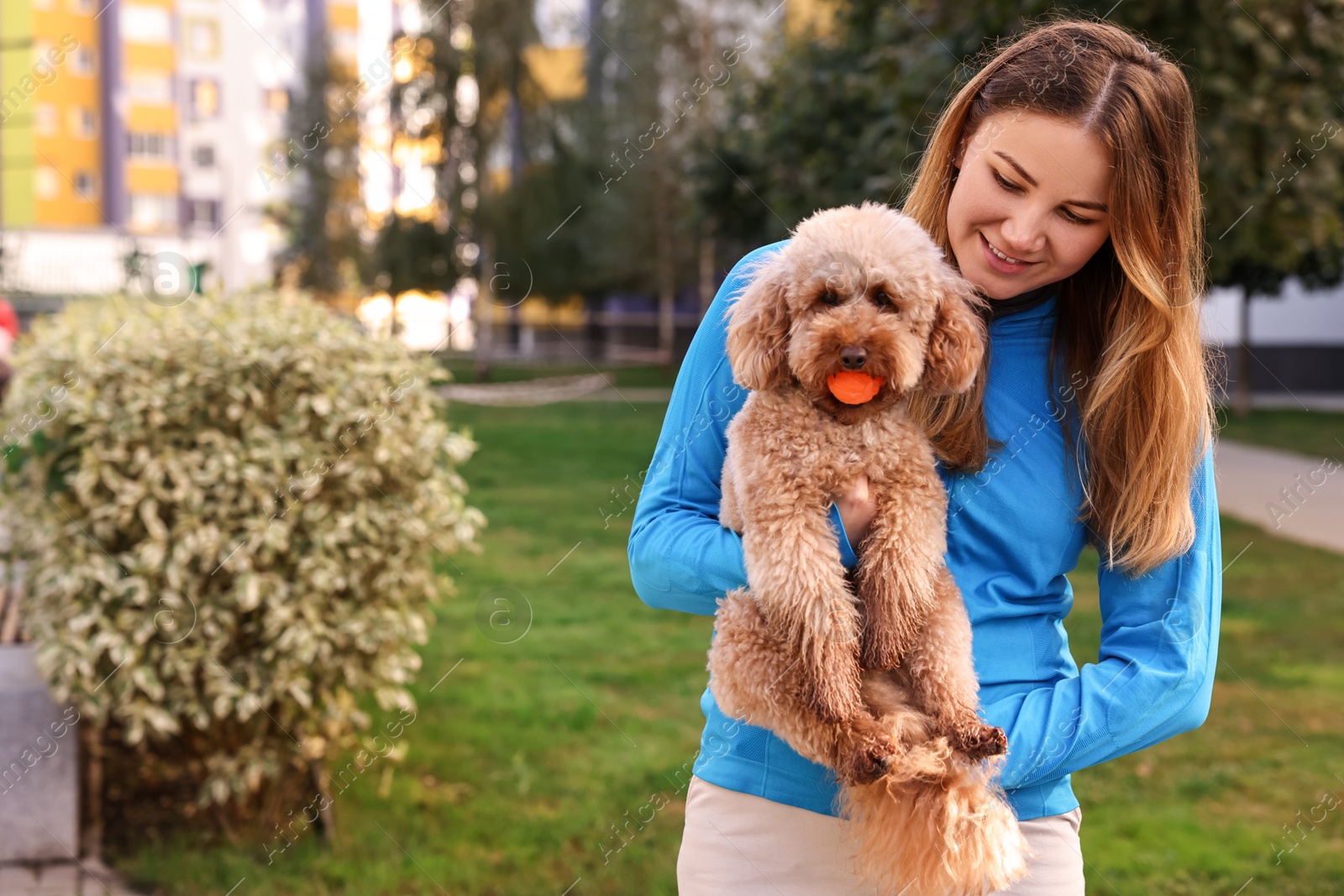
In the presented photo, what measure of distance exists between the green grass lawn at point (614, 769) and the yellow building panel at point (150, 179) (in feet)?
141

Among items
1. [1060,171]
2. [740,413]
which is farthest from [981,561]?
[1060,171]

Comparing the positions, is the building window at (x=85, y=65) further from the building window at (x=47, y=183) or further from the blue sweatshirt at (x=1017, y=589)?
the blue sweatshirt at (x=1017, y=589)

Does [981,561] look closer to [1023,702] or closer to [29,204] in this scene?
[1023,702]

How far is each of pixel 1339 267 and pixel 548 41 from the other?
17924 mm

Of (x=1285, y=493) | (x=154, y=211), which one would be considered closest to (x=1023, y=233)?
(x=1285, y=493)

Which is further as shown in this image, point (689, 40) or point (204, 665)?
point (689, 40)

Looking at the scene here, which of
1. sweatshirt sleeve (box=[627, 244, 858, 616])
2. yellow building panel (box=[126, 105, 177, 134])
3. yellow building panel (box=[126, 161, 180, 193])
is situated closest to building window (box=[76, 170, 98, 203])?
yellow building panel (box=[126, 161, 180, 193])

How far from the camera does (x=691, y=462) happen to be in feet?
6.40

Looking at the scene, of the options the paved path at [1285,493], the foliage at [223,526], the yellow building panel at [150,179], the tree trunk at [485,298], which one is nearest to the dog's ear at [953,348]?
the foliage at [223,526]

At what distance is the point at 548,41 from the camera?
26656mm

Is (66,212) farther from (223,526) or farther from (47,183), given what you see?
(223,526)

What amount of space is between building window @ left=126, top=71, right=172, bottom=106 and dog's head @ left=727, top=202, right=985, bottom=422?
4925 cm

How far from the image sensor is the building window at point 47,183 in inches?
1698

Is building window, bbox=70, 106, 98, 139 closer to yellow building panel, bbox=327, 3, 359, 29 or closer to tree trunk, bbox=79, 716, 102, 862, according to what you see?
yellow building panel, bbox=327, 3, 359, 29
